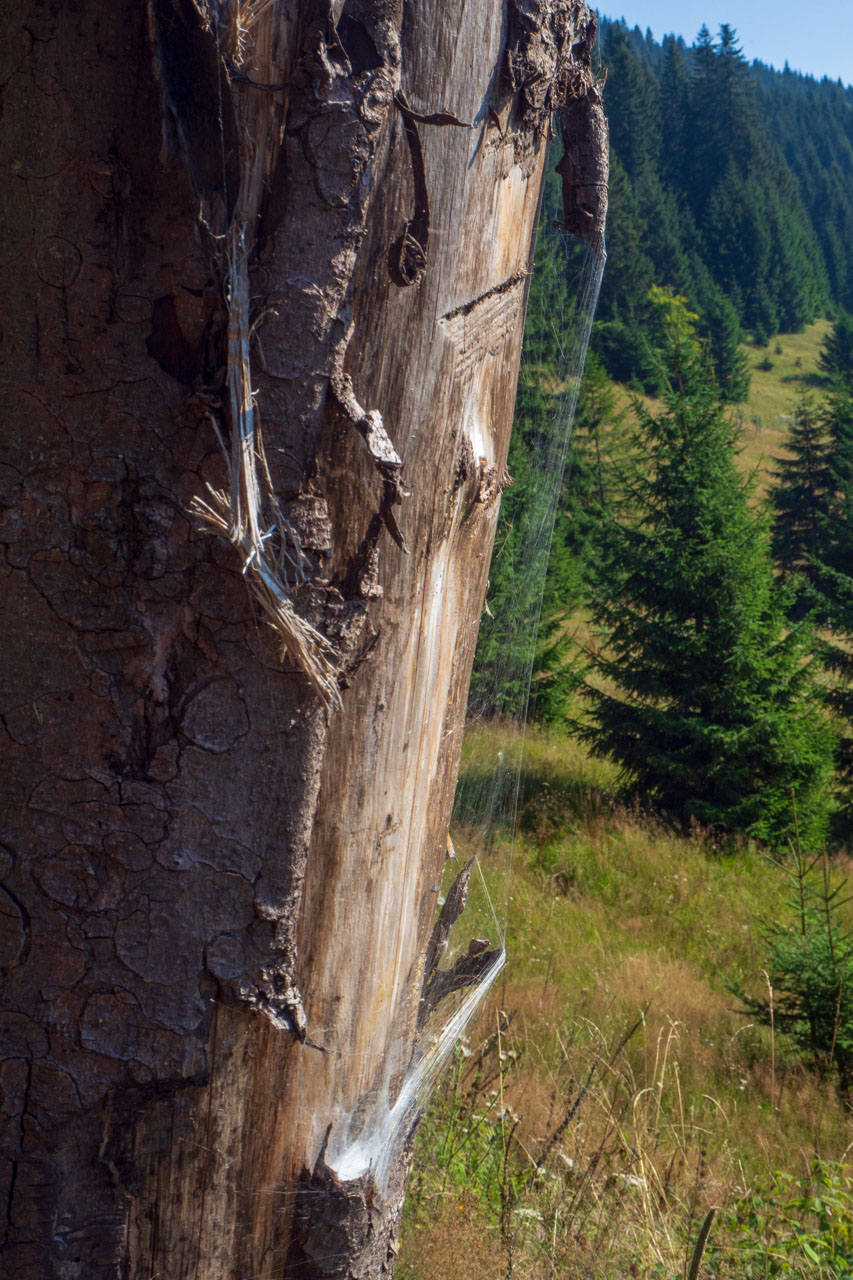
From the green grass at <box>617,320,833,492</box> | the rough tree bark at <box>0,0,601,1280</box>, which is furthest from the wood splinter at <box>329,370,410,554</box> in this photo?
the green grass at <box>617,320,833,492</box>

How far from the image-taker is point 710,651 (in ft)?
29.3

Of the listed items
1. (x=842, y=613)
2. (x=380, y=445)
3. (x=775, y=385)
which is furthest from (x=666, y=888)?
(x=775, y=385)

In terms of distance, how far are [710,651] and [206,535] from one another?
28.7 feet

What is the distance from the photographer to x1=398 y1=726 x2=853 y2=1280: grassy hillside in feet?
7.37

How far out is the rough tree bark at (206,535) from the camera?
758mm

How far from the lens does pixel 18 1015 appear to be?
831mm

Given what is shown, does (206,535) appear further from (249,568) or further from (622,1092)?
(622,1092)

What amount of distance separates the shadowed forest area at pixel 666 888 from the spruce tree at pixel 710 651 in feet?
0.10

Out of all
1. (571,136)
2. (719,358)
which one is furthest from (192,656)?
(719,358)

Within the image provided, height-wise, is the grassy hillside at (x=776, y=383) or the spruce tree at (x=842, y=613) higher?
the grassy hillside at (x=776, y=383)

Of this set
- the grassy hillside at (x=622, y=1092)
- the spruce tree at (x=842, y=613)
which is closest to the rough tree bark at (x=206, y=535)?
the grassy hillside at (x=622, y=1092)

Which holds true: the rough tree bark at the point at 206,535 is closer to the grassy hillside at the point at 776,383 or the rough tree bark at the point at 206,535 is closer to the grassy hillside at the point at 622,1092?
the grassy hillside at the point at 622,1092

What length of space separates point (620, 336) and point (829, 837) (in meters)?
20.4

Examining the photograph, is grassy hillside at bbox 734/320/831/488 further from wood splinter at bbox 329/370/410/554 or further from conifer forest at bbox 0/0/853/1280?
wood splinter at bbox 329/370/410/554
